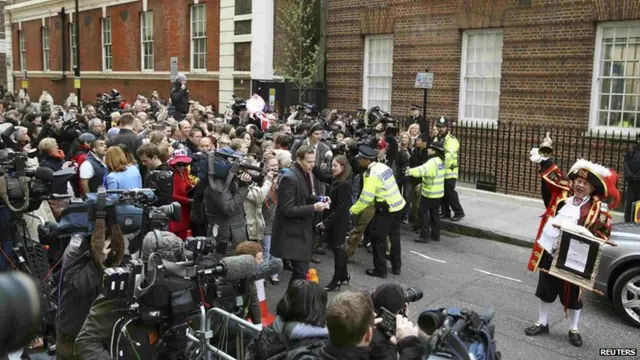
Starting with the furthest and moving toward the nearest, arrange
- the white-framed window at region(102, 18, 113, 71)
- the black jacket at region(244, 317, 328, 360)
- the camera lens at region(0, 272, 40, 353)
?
the white-framed window at region(102, 18, 113, 71) → the black jacket at region(244, 317, 328, 360) → the camera lens at region(0, 272, 40, 353)

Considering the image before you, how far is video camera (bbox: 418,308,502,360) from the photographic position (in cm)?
303

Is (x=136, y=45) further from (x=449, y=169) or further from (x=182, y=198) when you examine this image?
(x=182, y=198)

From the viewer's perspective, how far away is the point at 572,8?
44.0ft

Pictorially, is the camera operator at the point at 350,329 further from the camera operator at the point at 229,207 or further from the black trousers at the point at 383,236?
the black trousers at the point at 383,236

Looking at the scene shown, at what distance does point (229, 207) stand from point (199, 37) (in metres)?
17.7

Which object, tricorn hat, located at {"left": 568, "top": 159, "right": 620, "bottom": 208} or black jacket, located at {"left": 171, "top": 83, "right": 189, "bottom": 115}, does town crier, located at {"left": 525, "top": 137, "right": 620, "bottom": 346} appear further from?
black jacket, located at {"left": 171, "top": 83, "right": 189, "bottom": 115}

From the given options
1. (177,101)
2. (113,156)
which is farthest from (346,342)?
(177,101)

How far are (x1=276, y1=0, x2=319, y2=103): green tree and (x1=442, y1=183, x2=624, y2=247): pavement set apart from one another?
23.1 ft

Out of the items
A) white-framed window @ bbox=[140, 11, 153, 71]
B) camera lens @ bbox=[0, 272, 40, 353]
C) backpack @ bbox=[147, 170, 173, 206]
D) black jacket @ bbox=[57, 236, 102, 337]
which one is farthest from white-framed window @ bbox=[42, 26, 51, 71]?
camera lens @ bbox=[0, 272, 40, 353]

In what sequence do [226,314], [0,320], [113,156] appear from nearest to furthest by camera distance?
1. [0,320]
2. [226,314]
3. [113,156]

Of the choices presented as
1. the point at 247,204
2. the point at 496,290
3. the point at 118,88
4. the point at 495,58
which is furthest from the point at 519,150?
the point at 118,88

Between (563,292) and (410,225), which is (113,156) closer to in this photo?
(563,292)

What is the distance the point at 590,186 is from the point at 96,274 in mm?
4763
